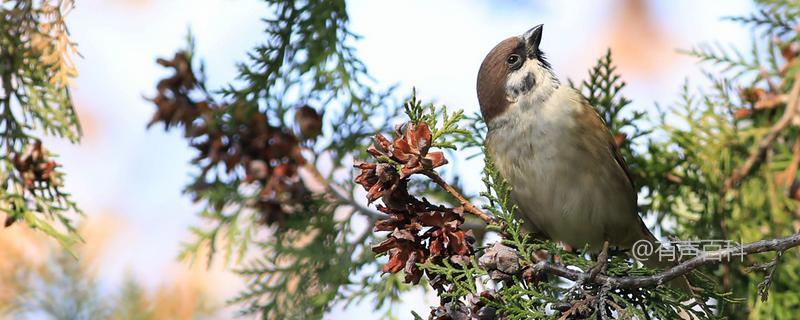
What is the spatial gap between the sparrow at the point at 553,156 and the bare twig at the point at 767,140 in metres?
0.31

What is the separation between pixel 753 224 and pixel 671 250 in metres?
0.36

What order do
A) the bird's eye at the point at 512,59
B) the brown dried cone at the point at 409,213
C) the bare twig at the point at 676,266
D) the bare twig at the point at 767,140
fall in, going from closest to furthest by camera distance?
the bare twig at the point at 676,266 < the brown dried cone at the point at 409,213 < the bare twig at the point at 767,140 < the bird's eye at the point at 512,59

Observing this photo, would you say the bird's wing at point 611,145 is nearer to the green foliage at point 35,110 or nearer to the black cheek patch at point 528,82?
the black cheek patch at point 528,82

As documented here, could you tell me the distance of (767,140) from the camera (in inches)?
109

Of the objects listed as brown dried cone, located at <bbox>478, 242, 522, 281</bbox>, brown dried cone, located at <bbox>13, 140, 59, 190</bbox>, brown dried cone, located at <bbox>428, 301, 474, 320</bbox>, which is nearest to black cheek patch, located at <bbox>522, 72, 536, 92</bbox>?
brown dried cone, located at <bbox>478, 242, 522, 281</bbox>

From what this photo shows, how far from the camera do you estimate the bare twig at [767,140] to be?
2.67m

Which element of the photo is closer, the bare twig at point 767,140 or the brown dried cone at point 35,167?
the brown dried cone at point 35,167

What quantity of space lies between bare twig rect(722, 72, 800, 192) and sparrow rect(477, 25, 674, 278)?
1.03ft

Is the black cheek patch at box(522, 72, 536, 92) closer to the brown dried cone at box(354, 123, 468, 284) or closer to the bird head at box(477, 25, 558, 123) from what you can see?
the bird head at box(477, 25, 558, 123)

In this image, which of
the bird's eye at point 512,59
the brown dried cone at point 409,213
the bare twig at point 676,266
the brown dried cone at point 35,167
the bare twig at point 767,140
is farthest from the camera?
the bird's eye at point 512,59

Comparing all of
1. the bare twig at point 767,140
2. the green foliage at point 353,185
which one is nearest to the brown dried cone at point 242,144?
the green foliage at point 353,185

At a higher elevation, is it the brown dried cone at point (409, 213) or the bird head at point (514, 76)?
the bird head at point (514, 76)

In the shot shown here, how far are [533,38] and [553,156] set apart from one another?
49 cm

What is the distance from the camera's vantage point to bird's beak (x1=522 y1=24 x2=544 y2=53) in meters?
3.00
